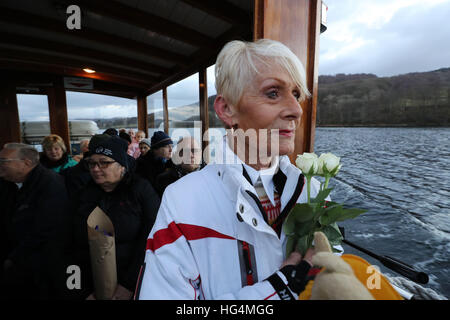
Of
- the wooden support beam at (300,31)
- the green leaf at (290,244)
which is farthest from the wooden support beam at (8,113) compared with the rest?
the green leaf at (290,244)

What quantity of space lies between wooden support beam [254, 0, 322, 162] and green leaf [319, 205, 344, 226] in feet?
4.45

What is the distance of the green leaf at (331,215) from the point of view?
0.65m

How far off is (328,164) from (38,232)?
2184 mm

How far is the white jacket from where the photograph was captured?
667 mm

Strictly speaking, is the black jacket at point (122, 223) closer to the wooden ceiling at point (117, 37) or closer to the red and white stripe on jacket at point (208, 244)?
the red and white stripe on jacket at point (208, 244)

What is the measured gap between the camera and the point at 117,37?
3924 millimetres

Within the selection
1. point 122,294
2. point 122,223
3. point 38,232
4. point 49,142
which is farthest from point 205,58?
point 122,294

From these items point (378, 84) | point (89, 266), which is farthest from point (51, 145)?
point (378, 84)

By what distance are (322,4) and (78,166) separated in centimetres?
290

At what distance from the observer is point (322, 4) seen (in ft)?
6.36

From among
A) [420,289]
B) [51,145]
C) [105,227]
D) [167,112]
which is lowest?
[420,289]

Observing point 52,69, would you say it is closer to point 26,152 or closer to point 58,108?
point 58,108

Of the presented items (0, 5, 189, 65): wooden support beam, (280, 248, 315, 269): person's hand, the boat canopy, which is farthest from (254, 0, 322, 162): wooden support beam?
(0, 5, 189, 65): wooden support beam
